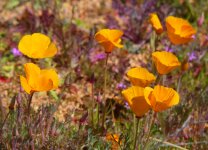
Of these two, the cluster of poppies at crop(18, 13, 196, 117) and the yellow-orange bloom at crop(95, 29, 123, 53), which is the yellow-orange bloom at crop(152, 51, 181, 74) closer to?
the cluster of poppies at crop(18, 13, 196, 117)

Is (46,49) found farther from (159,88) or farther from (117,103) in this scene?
(117,103)

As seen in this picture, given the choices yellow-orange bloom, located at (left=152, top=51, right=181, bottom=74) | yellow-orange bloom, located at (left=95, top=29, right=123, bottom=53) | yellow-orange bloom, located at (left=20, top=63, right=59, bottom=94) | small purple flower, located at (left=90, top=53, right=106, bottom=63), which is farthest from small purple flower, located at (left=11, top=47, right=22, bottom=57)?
yellow-orange bloom, located at (left=152, top=51, right=181, bottom=74)

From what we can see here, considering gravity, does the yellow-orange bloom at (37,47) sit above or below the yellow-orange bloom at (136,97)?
above

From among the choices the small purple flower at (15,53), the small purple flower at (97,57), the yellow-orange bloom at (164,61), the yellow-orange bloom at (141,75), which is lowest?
the small purple flower at (97,57)

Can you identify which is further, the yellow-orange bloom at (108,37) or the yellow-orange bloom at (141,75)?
the yellow-orange bloom at (108,37)

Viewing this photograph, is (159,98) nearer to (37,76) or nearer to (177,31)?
(37,76)

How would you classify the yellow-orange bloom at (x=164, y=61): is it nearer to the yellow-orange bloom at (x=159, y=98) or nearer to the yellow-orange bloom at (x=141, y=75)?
the yellow-orange bloom at (x=141, y=75)

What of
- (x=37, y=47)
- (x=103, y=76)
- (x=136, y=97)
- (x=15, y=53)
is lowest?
(x=103, y=76)

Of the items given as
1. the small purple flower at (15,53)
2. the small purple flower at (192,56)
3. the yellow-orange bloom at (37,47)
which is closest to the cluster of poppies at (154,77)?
the yellow-orange bloom at (37,47)

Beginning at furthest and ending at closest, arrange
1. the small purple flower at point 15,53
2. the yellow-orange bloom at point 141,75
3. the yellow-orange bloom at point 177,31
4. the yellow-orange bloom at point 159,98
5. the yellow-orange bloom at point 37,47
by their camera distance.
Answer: the small purple flower at point 15,53 → the yellow-orange bloom at point 177,31 → the yellow-orange bloom at point 37,47 → the yellow-orange bloom at point 141,75 → the yellow-orange bloom at point 159,98

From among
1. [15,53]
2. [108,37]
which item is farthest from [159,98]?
[15,53]
